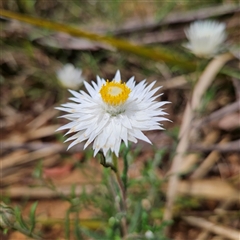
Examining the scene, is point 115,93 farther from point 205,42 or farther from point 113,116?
point 205,42

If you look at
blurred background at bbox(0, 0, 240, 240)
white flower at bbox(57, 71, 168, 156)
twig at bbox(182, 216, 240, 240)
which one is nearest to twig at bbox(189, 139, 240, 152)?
blurred background at bbox(0, 0, 240, 240)

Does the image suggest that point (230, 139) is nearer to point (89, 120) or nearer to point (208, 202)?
point (208, 202)

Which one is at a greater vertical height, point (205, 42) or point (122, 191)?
point (205, 42)

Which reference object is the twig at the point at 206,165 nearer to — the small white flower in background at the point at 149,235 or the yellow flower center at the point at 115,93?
the small white flower in background at the point at 149,235

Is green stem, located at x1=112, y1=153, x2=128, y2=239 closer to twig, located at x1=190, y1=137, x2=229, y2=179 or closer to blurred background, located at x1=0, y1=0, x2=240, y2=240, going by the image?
blurred background, located at x1=0, y1=0, x2=240, y2=240

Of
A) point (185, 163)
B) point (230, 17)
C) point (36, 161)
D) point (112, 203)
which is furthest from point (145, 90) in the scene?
point (230, 17)

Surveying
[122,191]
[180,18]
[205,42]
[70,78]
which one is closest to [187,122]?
[205,42]

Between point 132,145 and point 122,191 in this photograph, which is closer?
point 122,191
